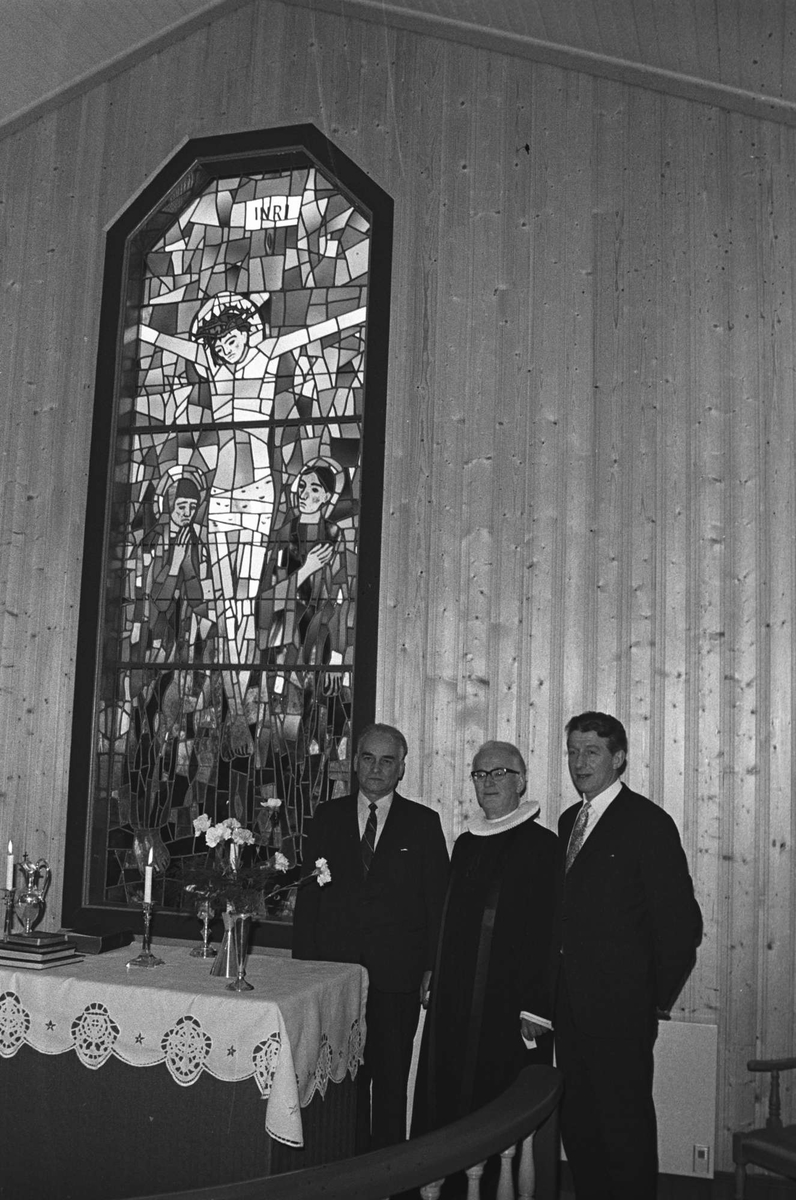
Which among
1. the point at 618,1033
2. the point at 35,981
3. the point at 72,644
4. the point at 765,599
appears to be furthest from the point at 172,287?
the point at 618,1033

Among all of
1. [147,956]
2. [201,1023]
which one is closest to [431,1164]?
[201,1023]

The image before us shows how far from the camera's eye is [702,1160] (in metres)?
4.48

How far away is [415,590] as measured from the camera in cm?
528

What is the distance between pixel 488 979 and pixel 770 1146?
997mm

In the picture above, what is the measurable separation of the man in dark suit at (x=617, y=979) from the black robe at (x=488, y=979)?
81 millimetres

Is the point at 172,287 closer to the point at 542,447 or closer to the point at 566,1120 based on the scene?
the point at 542,447

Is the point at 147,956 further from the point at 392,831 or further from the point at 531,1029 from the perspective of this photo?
the point at 531,1029

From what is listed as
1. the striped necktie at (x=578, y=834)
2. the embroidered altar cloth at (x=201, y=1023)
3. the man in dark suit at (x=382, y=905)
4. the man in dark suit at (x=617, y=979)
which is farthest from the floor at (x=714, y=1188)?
the embroidered altar cloth at (x=201, y=1023)

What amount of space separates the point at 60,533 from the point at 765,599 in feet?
10.6

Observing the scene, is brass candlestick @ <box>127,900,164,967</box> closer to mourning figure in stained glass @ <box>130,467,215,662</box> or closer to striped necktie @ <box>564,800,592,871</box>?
striped necktie @ <box>564,800,592,871</box>

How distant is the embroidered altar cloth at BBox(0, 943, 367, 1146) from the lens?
3178mm

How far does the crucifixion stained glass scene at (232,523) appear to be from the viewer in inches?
215

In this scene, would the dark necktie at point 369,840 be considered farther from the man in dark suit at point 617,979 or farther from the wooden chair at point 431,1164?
the wooden chair at point 431,1164

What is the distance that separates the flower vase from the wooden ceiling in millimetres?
3678
